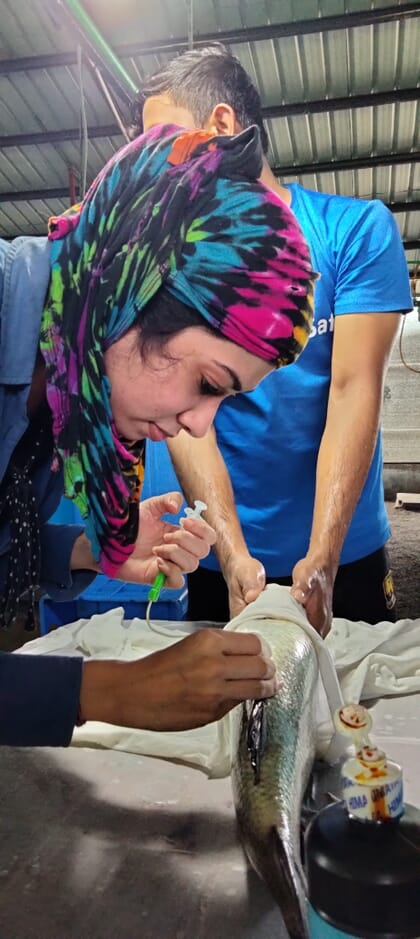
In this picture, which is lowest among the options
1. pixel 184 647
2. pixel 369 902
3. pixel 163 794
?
pixel 163 794

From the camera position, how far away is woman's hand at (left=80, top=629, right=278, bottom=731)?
39.4 inches

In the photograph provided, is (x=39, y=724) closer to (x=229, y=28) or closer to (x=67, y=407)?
(x=67, y=407)

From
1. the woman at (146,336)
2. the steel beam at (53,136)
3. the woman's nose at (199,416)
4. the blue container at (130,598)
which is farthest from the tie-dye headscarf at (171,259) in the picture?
the steel beam at (53,136)

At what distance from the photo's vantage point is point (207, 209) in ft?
3.00

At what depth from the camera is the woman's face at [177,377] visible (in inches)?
37.2

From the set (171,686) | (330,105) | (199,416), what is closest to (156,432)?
(199,416)

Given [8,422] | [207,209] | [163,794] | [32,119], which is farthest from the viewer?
[32,119]

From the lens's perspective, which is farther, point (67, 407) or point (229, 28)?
point (229, 28)

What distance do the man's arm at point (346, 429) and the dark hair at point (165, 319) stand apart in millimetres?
821

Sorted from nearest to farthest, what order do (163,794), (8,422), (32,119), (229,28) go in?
(8,422)
(163,794)
(229,28)
(32,119)

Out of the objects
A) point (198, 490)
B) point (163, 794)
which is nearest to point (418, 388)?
point (198, 490)

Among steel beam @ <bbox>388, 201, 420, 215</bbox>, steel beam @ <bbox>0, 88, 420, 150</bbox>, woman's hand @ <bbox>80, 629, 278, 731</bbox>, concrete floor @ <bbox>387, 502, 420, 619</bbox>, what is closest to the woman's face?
woman's hand @ <bbox>80, 629, 278, 731</bbox>

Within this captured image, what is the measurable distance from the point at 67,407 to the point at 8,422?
89 millimetres

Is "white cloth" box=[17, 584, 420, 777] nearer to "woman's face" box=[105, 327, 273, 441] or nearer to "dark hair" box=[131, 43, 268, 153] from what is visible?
"woman's face" box=[105, 327, 273, 441]
